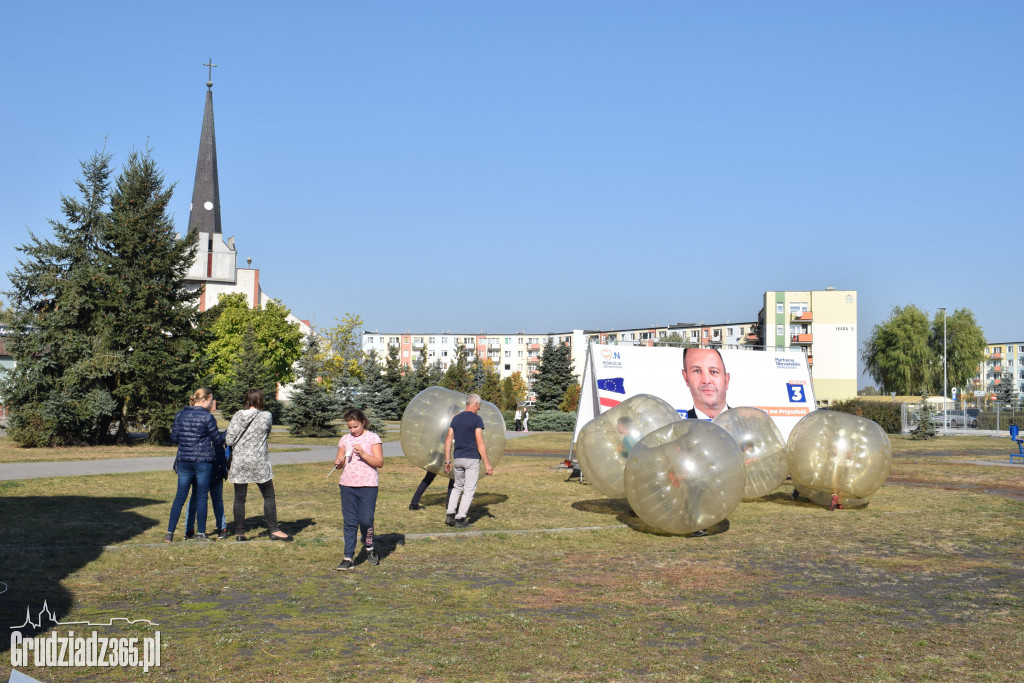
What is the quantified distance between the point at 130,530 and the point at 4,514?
2.68m

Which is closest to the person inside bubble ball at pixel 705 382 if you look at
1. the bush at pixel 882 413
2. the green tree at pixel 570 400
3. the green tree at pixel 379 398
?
the green tree at pixel 570 400

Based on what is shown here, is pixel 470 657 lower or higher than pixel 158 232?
lower

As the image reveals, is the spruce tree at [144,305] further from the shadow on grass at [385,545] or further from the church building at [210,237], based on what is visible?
the church building at [210,237]

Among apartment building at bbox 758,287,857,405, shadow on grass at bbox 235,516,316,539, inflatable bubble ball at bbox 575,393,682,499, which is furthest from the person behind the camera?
apartment building at bbox 758,287,857,405

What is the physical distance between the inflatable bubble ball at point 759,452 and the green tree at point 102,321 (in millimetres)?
22059

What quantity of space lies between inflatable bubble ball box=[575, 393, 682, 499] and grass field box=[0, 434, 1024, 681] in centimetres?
68

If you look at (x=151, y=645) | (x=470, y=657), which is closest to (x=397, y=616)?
(x=470, y=657)

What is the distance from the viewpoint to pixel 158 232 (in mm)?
31031

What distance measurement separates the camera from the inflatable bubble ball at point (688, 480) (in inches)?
482

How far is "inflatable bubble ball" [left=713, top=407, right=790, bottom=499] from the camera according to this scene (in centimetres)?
1573

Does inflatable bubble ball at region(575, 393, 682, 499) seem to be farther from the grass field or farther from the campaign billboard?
the campaign billboard

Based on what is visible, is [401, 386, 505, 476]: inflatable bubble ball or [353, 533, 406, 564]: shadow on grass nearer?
[353, 533, 406, 564]: shadow on grass

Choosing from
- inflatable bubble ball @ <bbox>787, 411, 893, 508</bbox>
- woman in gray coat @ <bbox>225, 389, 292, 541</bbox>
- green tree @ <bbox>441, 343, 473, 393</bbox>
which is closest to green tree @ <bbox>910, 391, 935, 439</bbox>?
green tree @ <bbox>441, 343, 473, 393</bbox>

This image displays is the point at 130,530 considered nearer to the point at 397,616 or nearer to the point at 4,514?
the point at 4,514
